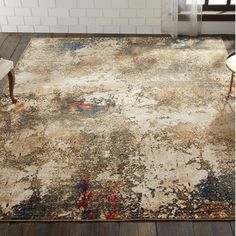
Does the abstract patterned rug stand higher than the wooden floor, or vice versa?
the abstract patterned rug

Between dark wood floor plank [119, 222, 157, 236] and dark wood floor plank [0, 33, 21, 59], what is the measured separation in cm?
253

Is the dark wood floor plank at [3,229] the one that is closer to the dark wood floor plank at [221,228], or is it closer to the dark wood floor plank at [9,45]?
the dark wood floor plank at [221,228]

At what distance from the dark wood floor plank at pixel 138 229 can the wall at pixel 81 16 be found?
2885mm

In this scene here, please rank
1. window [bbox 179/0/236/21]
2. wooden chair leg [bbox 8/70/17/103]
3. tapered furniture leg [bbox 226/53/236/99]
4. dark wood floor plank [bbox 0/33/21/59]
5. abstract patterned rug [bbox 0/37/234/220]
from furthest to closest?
window [bbox 179/0/236/21]
dark wood floor plank [bbox 0/33/21/59]
wooden chair leg [bbox 8/70/17/103]
tapered furniture leg [bbox 226/53/236/99]
abstract patterned rug [bbox 0/37/234/220]

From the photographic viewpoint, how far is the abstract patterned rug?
2.06 metres

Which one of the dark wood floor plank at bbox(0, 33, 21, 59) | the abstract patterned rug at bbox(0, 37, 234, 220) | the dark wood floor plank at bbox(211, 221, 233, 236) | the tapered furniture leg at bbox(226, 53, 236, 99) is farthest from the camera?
the dark wood floor plank at bbox(0, 33, 21, 59)

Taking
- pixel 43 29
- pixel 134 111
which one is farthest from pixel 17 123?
pixel 43 29

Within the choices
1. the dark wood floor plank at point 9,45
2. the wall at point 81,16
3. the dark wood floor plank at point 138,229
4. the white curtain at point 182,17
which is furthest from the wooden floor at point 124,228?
the wall at point 81,16

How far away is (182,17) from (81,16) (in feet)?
3.86

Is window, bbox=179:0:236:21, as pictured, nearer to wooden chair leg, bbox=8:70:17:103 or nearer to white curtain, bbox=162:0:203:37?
white curtain, bbox=162:0:203:37

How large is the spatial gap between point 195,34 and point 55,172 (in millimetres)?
2596

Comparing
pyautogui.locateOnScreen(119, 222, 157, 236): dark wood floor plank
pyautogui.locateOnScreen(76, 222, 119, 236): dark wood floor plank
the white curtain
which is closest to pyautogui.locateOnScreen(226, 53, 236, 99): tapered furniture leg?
the white curtain

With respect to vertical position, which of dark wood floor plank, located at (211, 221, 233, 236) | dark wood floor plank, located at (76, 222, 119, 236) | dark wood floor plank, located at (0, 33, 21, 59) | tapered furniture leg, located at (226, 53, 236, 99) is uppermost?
tapered furniture leg, located at (226, 53, 236, 99)

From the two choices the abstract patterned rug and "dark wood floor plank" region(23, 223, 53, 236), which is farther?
the abstract patterned rug
